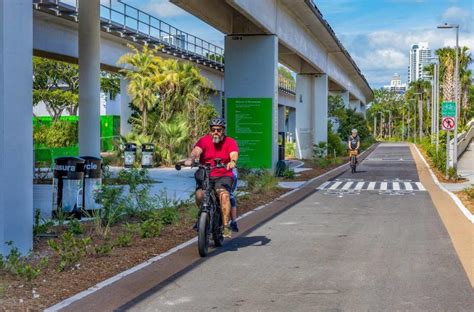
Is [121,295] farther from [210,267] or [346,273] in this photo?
[346,273]

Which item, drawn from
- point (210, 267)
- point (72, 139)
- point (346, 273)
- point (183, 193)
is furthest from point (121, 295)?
point (72, 139)

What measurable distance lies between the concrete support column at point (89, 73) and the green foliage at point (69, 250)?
12.5 metres

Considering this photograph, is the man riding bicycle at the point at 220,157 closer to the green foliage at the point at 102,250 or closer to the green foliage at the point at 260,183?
the green foliage at the point at 102,250

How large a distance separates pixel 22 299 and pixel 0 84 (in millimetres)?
3049

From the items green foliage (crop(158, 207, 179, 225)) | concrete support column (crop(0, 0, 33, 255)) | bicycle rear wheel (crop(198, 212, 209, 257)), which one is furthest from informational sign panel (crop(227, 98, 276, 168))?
concrete support column (crop(0, 0, 33, 255))

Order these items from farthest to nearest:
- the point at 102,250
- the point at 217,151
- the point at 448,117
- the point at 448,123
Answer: the point at 448,117, the point at 448,123, the point at 217,151, the point at 102,250

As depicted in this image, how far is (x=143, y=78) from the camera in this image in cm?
3409

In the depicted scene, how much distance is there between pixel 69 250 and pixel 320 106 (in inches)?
1331

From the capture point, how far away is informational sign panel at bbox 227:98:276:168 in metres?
24.5

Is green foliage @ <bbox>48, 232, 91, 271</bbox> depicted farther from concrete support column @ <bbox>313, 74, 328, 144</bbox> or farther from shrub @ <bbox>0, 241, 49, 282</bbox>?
concrete support column @ <bbox>313, 74, 328, 144</bbox>

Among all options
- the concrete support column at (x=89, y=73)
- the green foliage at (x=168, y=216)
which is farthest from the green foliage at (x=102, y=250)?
the concrete support column at (x=89, y=73)

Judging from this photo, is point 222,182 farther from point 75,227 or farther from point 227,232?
point 75,227

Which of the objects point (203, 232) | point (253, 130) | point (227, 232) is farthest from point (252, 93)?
point (203, 232)

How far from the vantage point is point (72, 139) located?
4803 centimetres
